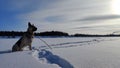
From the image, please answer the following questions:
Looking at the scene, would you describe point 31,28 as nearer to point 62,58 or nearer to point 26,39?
point 26,39

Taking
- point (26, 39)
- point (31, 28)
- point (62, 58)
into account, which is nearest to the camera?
point (62, 58)

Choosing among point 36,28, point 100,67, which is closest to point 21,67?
point 100,67

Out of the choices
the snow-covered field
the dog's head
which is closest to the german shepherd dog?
the dog's head

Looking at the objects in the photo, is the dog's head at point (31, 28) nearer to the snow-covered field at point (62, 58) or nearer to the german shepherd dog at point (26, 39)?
the german shepherd dog at point (26, 39)

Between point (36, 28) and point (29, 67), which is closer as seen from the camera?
point (29, 67)

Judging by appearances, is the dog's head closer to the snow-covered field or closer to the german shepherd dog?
the german shepherd dog

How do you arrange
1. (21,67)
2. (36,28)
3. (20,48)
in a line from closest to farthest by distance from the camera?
1. (21,67)
2. (20,48)
3. (36,28)

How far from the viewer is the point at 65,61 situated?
4859 millimetres

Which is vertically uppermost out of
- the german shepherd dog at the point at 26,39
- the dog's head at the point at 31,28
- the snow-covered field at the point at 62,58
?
the dog's head at the point at 31,28

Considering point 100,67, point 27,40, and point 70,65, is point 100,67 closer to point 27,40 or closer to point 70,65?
point 70,65

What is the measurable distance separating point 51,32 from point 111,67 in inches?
1798

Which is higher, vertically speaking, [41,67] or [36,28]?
[36,28]

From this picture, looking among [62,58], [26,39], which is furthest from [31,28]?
[62,58]

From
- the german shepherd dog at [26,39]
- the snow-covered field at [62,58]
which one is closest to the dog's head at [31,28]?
the german shepherd dog at [26,39]
